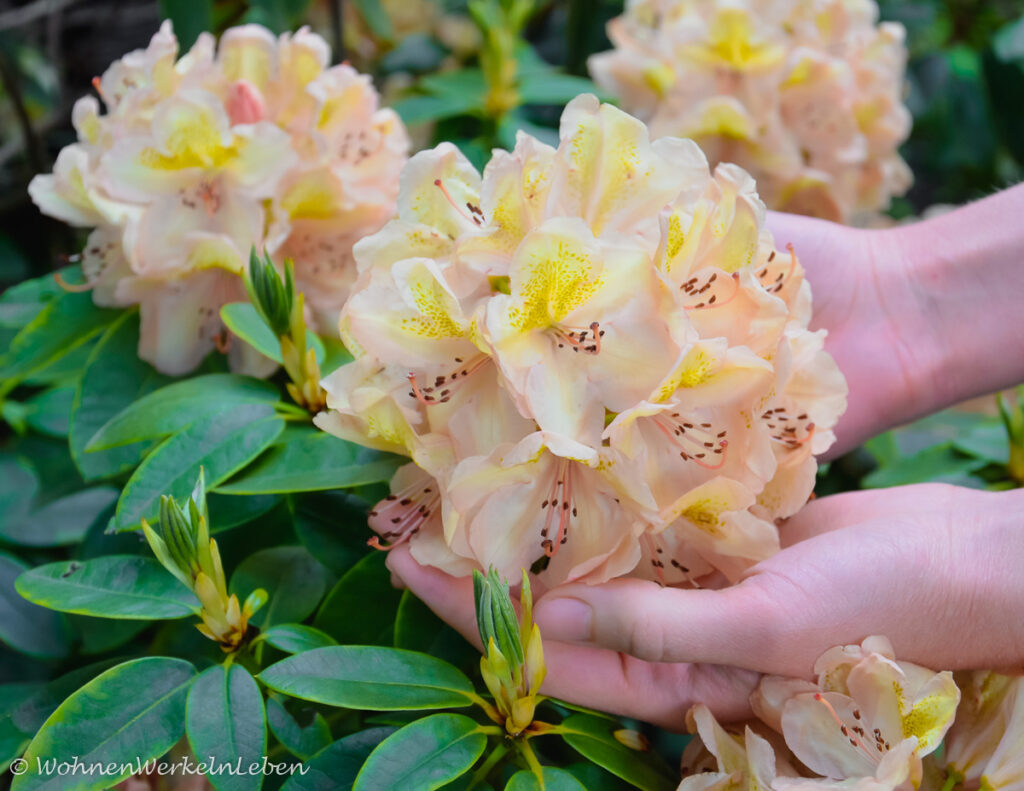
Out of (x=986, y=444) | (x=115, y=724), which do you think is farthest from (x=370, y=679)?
(x=986, y=444)

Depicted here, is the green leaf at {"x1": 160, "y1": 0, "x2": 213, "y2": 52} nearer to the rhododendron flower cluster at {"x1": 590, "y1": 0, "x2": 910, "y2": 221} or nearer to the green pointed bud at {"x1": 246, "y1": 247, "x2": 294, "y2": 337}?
the rhododendron flower cluster at {"x1": 590, "y1": 0, "x2": 910, "y2": 221}

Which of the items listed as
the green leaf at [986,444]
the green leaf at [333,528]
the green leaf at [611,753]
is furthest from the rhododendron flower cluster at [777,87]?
the green leaf at [611,753]

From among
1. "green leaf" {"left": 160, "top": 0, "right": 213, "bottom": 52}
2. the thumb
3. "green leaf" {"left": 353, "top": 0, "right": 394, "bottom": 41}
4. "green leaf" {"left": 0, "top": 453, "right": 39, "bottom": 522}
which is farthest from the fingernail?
"green leaf" {"left": 353, "top": 0, "right": 394, "bottom": 41}

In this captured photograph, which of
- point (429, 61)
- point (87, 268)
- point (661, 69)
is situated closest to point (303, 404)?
point (87, 268)

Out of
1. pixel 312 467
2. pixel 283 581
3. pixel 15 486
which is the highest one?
pixel 312 467

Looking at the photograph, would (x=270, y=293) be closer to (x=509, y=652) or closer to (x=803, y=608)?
(x=509, y=652)

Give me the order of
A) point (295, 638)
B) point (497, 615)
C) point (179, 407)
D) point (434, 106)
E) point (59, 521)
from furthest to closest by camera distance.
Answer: point (434, 106)
point (59, 521)
point (179, 407)
point (295, 638)
point (497, 615)

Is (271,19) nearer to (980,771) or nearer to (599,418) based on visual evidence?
(599,418)

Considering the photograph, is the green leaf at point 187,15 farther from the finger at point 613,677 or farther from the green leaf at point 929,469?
the green leaf at point 929,469
